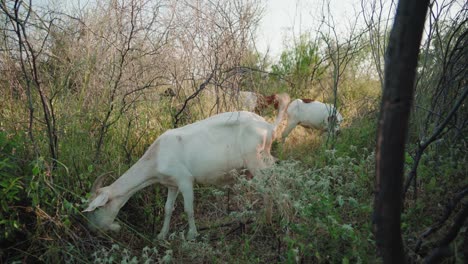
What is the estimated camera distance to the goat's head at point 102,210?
3.79 m

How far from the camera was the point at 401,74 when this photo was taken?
1.27 meters

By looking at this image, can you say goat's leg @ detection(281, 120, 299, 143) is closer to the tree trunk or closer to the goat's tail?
the goat's tail

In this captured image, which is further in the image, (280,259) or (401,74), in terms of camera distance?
(280,259)

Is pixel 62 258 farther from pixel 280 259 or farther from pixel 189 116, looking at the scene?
pixel 189 116

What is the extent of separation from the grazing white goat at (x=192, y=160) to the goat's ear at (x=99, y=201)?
12mm

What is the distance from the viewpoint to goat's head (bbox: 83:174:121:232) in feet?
12.4

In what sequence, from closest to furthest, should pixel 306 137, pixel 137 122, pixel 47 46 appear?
pixel 47 46 < pixel 137 122 < pixel 306 137

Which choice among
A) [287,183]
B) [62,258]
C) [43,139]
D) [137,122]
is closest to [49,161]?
[43,139]

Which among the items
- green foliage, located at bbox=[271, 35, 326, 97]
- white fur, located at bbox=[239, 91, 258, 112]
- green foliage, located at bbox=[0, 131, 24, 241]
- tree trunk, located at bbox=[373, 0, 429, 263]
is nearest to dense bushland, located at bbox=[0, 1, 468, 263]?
green foliage, located at bbox=[0, 131, 24, 241]

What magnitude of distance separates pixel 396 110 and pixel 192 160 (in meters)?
3.28

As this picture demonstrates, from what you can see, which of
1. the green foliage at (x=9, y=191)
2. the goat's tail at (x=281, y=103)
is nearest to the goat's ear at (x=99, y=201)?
the green foliage at (x=9, y=191)

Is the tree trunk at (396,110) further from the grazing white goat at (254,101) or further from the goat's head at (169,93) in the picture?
the grazing white goat at (254,101)

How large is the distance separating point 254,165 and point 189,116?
5.46ft

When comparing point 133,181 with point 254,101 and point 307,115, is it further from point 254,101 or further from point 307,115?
point 307,115
